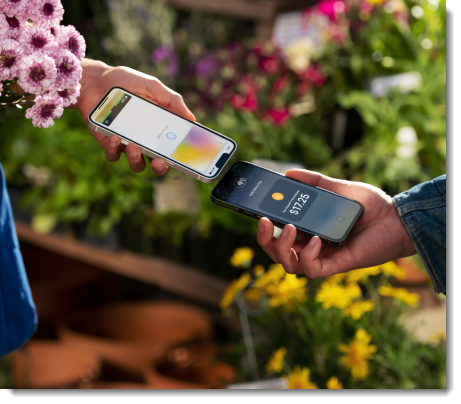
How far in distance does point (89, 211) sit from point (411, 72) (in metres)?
1.01

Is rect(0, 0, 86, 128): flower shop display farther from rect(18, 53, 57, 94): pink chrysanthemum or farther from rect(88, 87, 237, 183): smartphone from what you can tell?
rect(88, 87, 237, 183): smartphone

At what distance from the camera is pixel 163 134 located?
0.58m

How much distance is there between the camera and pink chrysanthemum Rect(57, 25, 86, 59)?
17.9 inches

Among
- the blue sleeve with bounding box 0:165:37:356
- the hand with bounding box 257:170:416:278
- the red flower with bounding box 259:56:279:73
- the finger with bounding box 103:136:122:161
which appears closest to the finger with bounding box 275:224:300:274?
the hand with bounding box 257:170:416:278

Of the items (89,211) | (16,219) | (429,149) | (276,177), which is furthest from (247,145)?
(16,219)

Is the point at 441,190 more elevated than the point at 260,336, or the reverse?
the point at 441,190

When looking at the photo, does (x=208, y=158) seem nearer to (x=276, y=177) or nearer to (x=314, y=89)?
(x=276, y=177)

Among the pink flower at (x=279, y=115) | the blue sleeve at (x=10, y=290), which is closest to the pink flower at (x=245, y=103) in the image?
the pink flower at (x=279, y=115)

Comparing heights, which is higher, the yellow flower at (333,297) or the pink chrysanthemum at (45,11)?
the pink chrysanthemum at (45,11)

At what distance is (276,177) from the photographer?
60 centimetres

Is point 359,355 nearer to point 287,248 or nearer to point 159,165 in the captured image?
point 287,248

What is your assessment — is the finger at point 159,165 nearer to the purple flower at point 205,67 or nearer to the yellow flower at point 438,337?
the yellow flower at point 438,337

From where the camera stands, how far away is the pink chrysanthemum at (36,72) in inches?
16.9

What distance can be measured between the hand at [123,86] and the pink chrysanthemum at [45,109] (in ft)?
0.37
